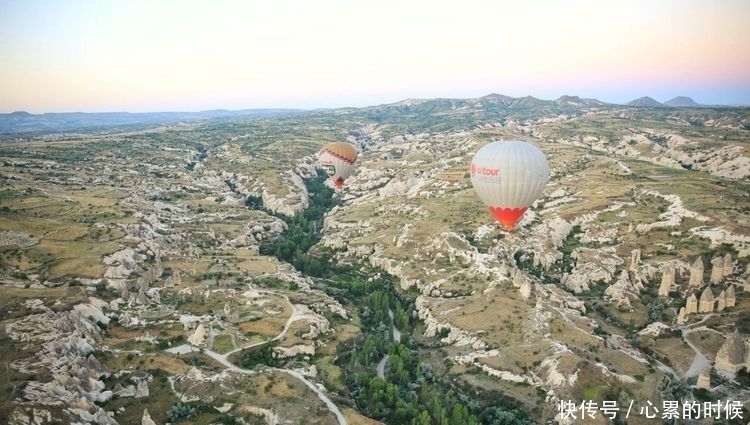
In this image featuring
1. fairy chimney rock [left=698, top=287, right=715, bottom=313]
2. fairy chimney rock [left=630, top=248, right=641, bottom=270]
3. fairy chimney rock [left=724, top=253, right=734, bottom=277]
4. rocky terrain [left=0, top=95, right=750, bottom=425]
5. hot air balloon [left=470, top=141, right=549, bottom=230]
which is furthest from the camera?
fairy chimney rock [left=630, top=248, right=641, bottom=270]

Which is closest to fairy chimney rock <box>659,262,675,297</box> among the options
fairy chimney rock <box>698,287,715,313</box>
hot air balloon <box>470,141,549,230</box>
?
fairy chimney rock <box>698,287,715,313</box>

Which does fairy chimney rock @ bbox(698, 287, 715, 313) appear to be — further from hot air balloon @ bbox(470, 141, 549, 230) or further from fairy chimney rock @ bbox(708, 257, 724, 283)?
hot air balloon @ bbox(470, 141, 549, 230)

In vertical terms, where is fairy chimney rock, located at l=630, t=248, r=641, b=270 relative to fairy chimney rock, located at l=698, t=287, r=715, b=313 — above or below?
above

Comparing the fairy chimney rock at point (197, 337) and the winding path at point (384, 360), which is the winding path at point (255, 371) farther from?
the winding path at point (384, 360)

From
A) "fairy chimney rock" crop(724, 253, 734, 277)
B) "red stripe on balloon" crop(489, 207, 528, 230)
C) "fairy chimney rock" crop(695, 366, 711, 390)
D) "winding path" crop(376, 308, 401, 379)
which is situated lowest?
"winding path" crop(376, 308, 401, 379)

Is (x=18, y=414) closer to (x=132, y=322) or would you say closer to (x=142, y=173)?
(x=132, y=322)

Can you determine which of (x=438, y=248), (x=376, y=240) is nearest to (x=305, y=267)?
(x=376, y=240)
